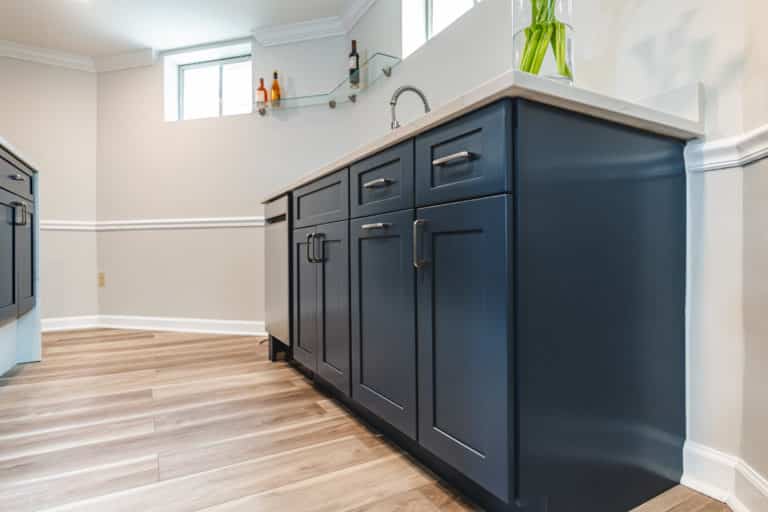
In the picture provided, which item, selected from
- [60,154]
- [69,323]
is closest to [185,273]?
[69,323]

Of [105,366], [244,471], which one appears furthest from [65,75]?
[244,471]

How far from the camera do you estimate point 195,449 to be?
52.4 inches

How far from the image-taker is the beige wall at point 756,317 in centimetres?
96

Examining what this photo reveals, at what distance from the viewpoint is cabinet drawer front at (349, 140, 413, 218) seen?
1137 mm

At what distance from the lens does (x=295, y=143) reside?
10.6 feet

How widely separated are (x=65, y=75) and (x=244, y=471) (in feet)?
12.4

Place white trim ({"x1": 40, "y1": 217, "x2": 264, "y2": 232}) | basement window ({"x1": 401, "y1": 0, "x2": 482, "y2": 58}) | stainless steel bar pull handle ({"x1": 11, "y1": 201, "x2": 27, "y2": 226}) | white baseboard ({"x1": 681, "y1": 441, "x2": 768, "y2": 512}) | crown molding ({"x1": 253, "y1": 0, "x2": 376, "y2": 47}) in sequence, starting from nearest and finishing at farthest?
white baseboard ({"x1": 681, "y1": 441, "x2": 768, "y2": 512}) → stainless steel bar pull handle ({"x1": 11, "y1": 201, "x2": 27, "y2": 226}) → basement window ({"x1": 401, "y1": 0, "x2": 482, "y2": 58}) → crown molding ({"x1": 253, "y1": 0, "x2": 376, "y2": 47}) → white trim ({"x1": 40, "y1": 217, "x2": 264, "y2": 232})

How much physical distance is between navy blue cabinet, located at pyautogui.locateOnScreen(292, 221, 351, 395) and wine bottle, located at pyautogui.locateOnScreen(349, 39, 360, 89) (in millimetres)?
1360

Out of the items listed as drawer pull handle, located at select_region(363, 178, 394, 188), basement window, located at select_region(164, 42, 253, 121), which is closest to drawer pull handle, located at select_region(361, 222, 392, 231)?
drawer pull handle, located at select_region(363, 178, 394, 188)

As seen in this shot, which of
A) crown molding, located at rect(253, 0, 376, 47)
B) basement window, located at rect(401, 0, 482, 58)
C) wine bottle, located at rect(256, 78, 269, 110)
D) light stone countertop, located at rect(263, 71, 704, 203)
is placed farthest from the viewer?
wine bottle, located at rect(256, 78, 269, 110)

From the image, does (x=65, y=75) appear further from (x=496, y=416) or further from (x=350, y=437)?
(x=496, y=416)

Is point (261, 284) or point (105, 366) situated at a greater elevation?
point (261, 284)

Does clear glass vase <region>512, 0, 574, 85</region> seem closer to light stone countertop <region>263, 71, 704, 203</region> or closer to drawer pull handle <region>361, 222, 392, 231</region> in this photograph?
light stone countertop <region>263, 71, 704, 203</region>

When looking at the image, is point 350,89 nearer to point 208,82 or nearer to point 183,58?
point 208,82
